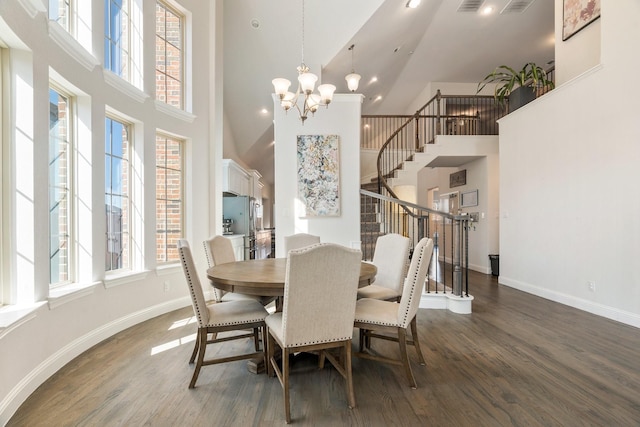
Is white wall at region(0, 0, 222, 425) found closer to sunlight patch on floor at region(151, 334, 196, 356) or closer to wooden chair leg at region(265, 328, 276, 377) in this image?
sunlight patch on floor at region(151, 334, 196, 356)

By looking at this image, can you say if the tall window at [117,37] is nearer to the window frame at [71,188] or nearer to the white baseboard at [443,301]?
the window frame at [71,188]

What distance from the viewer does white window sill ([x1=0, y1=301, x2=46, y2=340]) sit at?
5.61ft

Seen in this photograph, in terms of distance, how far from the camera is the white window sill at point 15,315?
1709 millimetres

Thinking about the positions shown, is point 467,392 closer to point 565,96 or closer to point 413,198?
point 565,96

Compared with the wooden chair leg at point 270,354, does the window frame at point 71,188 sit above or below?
above

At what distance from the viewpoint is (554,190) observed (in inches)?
167

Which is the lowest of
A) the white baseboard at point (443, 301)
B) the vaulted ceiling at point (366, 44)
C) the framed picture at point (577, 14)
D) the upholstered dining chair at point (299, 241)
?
the white baseboard at point (443, 301)

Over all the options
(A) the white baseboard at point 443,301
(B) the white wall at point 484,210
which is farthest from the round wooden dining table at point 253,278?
(B) the white wall at point 484,210

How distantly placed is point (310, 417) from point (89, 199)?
2598mm

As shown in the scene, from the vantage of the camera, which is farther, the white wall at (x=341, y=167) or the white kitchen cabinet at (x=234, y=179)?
the white kitchen cabinet at (x=234, y=179)

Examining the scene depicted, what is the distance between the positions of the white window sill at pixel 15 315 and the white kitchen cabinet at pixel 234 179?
3.21 m

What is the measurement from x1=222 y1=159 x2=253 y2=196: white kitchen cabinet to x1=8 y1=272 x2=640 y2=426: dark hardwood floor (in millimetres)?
2682

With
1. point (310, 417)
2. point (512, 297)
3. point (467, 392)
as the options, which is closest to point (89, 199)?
point (310, 417)

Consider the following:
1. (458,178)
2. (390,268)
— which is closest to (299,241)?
(390,268)
